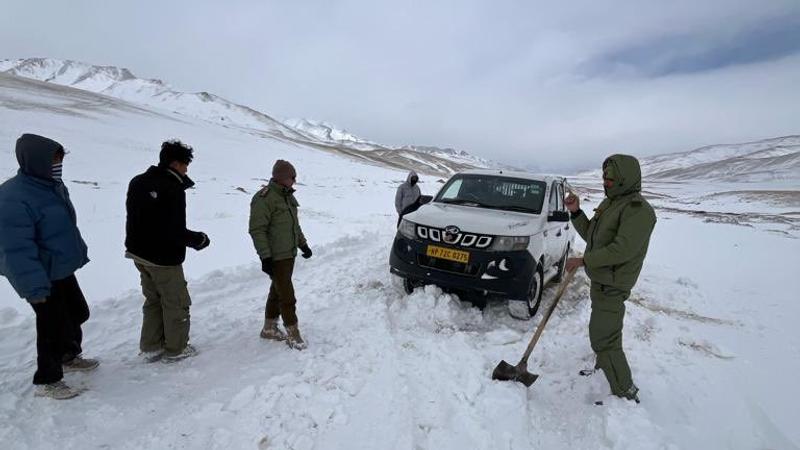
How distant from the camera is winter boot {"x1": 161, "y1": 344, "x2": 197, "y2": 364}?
4.09 metres

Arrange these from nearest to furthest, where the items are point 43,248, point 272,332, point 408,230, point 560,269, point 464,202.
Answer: point 43,248
point 272,332
point 408,230
point 464,202
point 560,269

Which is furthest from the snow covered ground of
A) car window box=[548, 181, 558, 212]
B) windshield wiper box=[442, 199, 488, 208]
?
windshield wiper box=[442, 199, 488, 208]

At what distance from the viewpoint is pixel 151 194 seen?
3701 mm

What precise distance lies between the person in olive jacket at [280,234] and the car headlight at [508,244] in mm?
2278

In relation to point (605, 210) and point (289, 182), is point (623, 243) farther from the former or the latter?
point (289, 182)

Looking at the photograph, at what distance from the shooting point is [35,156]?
3.24 m

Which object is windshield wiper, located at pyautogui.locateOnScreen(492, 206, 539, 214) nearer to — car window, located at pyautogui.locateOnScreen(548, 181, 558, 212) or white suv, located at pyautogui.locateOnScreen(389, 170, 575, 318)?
white suv, located at pyautogui.locateOnScreen(389, 170, 575, 318)

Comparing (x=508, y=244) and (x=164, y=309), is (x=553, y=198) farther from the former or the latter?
(x=164, y=309)

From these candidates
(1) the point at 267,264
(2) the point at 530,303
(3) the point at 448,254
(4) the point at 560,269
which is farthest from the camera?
(4) the point at 560,269

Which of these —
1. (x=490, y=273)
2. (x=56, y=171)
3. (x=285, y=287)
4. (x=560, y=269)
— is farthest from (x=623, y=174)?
(x=56, y=171)

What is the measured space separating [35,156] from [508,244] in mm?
4555

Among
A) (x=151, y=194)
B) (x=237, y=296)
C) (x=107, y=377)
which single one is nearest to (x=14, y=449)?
(x=107, y=377)

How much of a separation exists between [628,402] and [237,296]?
202 inches

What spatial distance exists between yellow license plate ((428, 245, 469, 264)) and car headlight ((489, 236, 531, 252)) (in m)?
0.34
